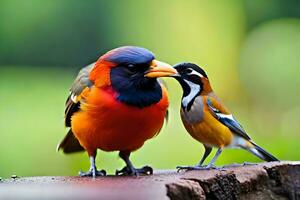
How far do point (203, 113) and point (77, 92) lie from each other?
674mm

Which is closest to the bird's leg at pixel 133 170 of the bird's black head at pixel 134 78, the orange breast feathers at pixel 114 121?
the orange breast feathers at pixel 114 121

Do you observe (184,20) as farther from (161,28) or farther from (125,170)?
(125,170)

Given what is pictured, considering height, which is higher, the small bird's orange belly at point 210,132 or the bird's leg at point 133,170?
the small bird's orange belly at point 210,132

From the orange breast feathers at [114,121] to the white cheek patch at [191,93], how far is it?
0.43 ft

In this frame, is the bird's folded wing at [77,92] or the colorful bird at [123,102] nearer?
the colorful bird at [123,102]

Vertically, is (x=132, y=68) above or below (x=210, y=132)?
above

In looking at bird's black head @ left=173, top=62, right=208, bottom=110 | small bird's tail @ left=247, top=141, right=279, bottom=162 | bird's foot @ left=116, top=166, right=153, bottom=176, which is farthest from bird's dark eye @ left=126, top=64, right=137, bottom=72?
small bird's tail @ left=247, top=141, right=279, bottom=162

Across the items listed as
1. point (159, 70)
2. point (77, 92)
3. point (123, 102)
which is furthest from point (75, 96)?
point (159, 70)

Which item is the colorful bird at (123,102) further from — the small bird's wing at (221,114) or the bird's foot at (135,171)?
the small bird's wing at (221,114)

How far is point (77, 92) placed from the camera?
14.1 ft

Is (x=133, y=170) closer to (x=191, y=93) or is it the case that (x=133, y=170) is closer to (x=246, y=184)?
(x=191, y=93)

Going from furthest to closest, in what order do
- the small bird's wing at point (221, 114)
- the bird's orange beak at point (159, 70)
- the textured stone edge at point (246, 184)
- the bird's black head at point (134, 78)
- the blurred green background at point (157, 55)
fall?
the blurred green background at point (157, 55), the small bird's wing at point (221, 114), the bird's black head at point (134, 78), the bird's orange beak at point (159, 70), the textured stone edge at point (246, 184)

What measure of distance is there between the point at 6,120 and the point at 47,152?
130 cm

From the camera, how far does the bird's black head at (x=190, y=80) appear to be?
4.19 m
